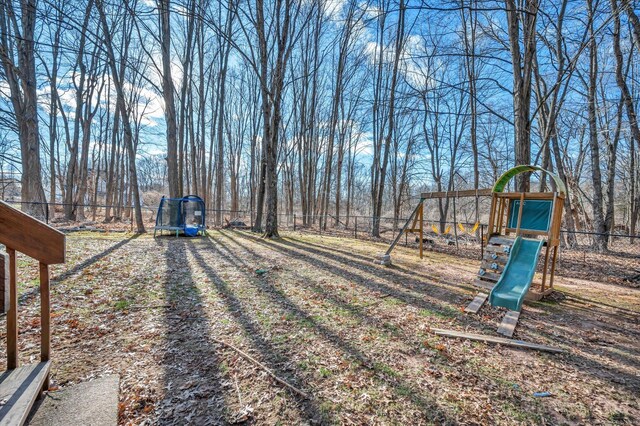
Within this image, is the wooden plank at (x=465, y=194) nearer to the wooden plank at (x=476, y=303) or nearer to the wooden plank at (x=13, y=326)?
the wooden plank at (x=476, y=303)

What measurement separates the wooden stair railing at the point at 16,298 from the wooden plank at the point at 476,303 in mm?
4571

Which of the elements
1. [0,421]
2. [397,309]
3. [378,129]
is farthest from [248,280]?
[378,129]

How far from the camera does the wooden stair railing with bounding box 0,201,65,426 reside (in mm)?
1453

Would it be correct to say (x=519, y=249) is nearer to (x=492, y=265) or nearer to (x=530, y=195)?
(x=492, y=265)

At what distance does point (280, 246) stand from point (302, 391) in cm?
685

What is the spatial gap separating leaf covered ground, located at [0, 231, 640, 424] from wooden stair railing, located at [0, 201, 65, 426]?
0.52m

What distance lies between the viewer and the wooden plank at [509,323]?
334 cm

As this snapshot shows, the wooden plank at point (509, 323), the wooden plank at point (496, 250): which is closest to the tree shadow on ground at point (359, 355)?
the wooden plank at point (509, 323)

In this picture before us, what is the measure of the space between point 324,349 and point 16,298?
2.36 metres

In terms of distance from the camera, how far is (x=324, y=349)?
279cm

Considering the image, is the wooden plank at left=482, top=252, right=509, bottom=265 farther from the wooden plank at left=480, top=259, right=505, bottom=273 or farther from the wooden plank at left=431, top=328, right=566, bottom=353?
the wooden plank at left=431, top=328, right=566, bottom=353

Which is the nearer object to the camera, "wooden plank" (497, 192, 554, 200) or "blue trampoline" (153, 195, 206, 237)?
"wooden plank" (497, 192, 554, 200)

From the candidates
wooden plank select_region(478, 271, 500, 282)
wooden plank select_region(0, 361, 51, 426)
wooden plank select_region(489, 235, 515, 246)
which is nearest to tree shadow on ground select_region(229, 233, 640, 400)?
wooden plank select_region(478, 271, 500, 282)

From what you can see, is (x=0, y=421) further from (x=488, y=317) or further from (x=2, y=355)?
(x=488, y=317)
